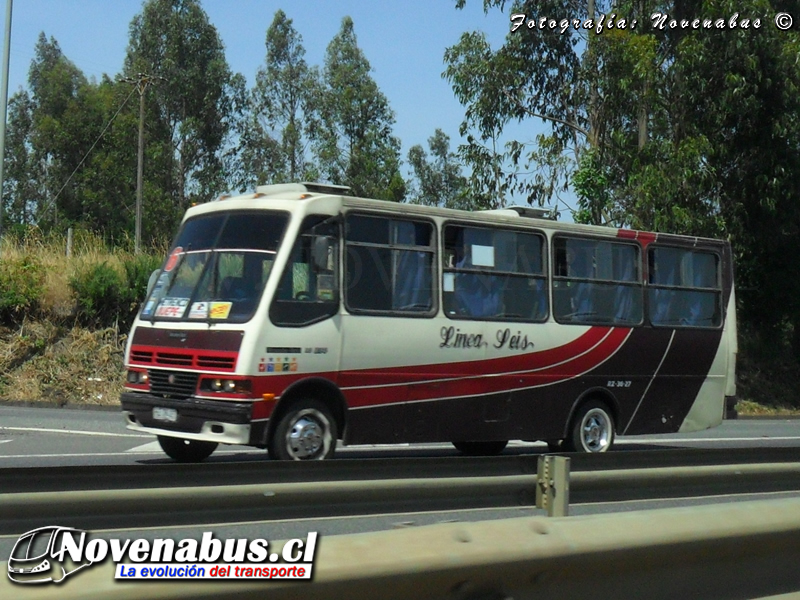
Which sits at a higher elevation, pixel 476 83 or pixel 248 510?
pixel 476 83

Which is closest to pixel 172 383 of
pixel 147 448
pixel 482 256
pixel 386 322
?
pixel 386 322

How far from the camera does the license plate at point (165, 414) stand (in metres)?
11.0

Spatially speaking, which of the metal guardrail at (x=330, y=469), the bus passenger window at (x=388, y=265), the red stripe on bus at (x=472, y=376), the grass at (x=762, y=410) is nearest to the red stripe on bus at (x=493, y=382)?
the red stripe on bus at (x=472, y=376)

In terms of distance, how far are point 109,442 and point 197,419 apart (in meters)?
3.94

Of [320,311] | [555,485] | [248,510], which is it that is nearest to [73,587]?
[248,510]

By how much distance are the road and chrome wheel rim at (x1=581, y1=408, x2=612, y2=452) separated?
1343mm

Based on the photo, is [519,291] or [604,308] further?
[604,308]

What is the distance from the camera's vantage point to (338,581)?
11.0 ft

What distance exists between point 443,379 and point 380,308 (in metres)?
1.14

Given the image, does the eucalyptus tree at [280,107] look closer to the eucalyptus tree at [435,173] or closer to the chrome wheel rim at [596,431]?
the eucalyptus tree at [435,173]

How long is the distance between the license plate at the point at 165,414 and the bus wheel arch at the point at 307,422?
39.5 inches

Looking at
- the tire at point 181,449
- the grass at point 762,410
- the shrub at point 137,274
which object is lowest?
the grass at point 762,410

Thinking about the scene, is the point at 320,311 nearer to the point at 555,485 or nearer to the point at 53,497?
the point at 555,485

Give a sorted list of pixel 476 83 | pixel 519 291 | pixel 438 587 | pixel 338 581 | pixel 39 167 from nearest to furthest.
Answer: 1. pixel 338 581
2. pixel 438 587
3. pixel 519 291
4. pixel 476 83
5. pixel 39 167
